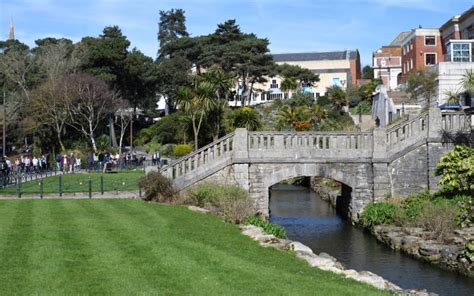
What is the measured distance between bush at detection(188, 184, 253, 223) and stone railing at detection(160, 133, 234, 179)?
1.13 m

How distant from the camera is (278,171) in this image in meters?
26.6

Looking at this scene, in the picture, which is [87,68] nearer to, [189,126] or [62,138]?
[62,138]

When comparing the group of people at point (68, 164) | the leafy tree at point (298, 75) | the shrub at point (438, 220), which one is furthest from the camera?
the leafy tree at point (298, 75)

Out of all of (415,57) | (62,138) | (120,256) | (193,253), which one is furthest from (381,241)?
(415,57)

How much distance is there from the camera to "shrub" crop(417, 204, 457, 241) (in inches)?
824

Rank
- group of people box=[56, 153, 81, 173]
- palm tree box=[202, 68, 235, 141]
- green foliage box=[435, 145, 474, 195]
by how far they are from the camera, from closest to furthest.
Result: 1. green foliage box=[435, 145, 474, 195]
2. group of people box=[56, 153, 81, 173]
3. palm tree box=[202, 68, 235, 141]

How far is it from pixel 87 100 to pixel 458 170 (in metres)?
39.8

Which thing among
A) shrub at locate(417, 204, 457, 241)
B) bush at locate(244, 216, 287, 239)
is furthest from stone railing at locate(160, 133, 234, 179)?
shrub at locate(417, 204, 457, 241)

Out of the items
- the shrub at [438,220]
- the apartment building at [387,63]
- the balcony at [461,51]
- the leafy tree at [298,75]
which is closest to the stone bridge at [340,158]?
the shrub at [438,220]

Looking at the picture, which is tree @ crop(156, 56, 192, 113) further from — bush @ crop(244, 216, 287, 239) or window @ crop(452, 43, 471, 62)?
bush @ crop(244, 216, 287, 239)

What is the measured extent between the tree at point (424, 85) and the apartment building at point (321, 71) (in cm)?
3508

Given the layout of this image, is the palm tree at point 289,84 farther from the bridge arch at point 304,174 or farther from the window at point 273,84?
the bridge arch at point 304,174

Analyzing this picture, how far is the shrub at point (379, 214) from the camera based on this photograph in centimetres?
2516

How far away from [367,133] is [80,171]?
2292 centimetres
